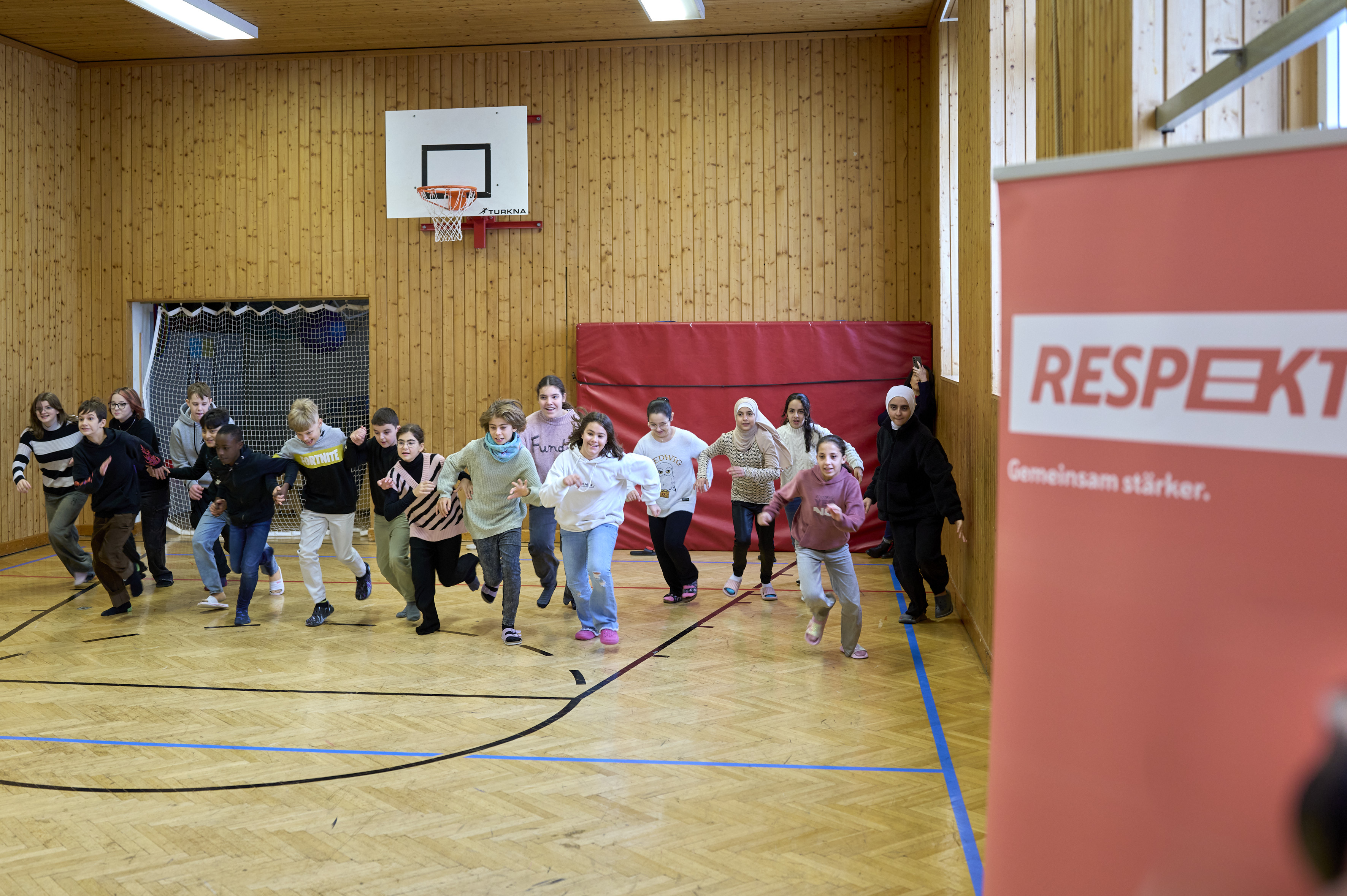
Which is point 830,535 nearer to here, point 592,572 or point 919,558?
point 919,558

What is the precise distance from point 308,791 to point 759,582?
17.2 feet

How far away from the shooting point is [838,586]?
6688 millimetres

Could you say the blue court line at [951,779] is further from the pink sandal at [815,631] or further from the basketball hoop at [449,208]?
the basketball hoop at [449,208]

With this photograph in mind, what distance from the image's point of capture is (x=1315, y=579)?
2090mm

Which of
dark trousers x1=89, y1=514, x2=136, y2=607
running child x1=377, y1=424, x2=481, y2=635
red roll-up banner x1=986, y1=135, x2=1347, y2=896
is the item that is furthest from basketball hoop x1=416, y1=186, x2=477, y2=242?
red roll-up banner x1=986, y1=135, x2=1347, y2=896

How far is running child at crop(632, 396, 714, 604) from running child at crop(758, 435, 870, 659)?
166cm

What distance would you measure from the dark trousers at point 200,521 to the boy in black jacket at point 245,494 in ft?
1.07

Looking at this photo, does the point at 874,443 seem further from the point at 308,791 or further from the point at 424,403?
the point at 308,791

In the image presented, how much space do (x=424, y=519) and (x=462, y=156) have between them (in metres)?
5.62

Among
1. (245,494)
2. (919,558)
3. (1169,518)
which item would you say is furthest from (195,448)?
(1169,518)

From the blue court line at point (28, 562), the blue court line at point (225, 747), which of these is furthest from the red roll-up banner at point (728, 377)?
the blue court line at point (225, 747)

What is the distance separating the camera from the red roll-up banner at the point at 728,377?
36.1 feet

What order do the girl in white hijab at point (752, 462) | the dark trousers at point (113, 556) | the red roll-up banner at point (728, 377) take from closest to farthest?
the dark trousers at point (113, 556) → the girl in white hijab at point (752, 462) → the red roll-up banner at point (728, 377)

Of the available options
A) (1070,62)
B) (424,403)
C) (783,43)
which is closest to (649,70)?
(783,43)
